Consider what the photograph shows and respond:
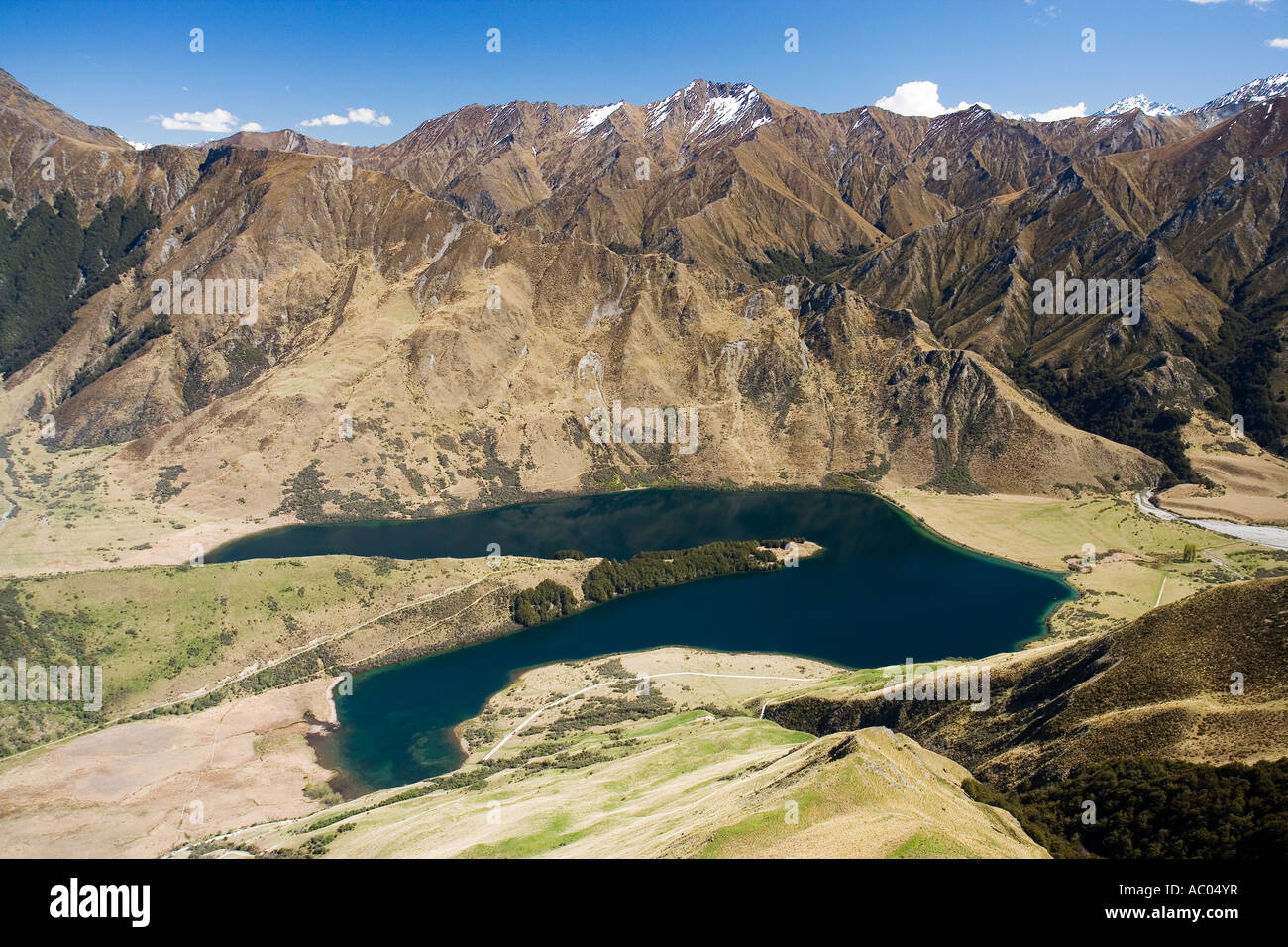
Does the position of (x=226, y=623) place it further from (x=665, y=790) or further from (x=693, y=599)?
(x=665, y=790)

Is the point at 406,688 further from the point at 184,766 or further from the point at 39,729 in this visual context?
the point at 39,729

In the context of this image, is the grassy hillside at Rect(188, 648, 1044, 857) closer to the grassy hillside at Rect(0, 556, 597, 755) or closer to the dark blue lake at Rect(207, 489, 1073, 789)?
the dark blue lake at Rect(207, 489, 1073, 789)

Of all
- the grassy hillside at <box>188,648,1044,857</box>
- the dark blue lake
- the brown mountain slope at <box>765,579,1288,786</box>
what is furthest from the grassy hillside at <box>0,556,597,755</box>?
the brown mountain slope at <box>765,579,1288,786</box>

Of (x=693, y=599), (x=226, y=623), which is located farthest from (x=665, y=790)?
(x=226, y=623)

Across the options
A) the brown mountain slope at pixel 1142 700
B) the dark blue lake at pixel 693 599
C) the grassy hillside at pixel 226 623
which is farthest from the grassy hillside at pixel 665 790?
the grassy hillside at pixel 226 623

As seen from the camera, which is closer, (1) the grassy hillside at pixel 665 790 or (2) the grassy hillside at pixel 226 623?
(1) the grassy hillside at pixel 665 790

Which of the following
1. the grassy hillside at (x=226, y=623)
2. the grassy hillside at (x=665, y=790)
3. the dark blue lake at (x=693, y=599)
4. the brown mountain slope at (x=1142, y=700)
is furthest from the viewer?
the dark blue lake at (x=693, y=599)

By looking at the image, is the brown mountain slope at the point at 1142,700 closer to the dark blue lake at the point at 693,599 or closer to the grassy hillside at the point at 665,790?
the grassy hillside at the point at 665,790
